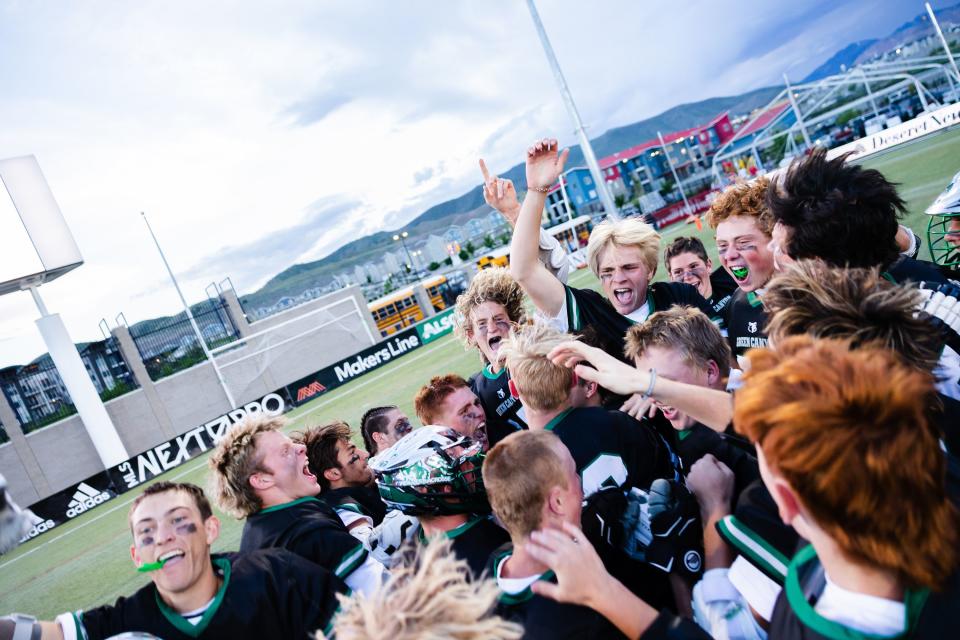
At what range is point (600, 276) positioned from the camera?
13.5ft

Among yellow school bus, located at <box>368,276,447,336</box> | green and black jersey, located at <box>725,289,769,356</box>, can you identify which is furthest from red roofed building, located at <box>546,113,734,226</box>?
green and black jersey, located at <box>725,289,769,356</box>

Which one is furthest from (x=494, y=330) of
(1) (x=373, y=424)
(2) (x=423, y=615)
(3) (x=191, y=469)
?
(3) (x=191, y=469)

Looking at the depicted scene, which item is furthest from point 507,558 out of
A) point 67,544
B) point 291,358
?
point 291,358

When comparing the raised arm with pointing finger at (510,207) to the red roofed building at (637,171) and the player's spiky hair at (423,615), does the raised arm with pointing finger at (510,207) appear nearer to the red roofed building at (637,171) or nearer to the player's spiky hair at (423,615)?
the player's spiky hair at (423,615)

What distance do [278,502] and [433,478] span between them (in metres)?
1.01

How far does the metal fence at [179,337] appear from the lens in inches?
1151

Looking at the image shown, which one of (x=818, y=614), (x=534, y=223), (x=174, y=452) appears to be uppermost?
(x=534, y=223)

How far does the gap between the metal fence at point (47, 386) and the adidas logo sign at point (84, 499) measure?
9.31 metres

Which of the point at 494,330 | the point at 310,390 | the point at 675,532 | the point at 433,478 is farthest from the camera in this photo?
the point at 310,390

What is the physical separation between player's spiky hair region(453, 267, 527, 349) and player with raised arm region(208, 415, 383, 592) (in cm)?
176

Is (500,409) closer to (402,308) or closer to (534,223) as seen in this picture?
(534,223)

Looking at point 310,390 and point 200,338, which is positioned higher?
point 200,338

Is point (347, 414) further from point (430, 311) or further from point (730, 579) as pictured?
point (430, 311)

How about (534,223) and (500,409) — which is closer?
(534,223)
